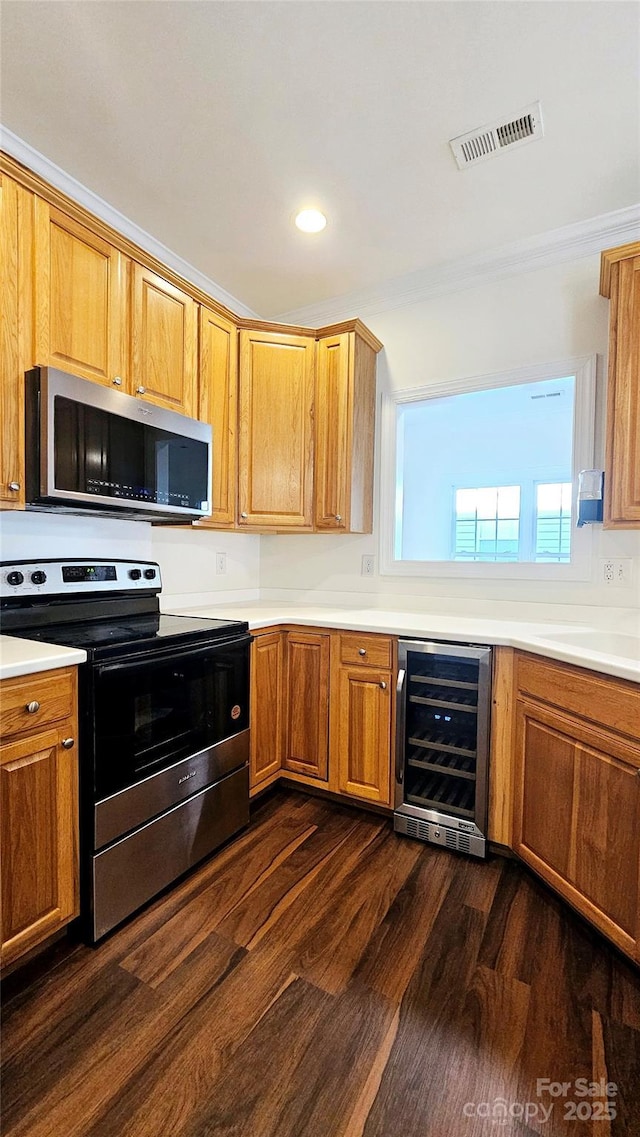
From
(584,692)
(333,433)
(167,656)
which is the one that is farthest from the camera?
(333,433)

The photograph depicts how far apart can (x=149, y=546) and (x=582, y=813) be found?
83.4 inches

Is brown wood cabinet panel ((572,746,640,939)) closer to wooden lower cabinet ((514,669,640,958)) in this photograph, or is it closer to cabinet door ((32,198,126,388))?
wooden lower cabinet ((514,669,640,958))

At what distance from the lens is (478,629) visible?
6.68ft

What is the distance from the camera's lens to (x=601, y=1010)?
4.28 ft

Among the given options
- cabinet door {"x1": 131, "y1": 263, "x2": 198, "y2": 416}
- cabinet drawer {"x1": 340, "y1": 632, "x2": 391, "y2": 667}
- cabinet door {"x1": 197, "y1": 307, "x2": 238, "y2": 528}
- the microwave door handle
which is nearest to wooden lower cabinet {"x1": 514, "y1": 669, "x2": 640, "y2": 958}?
the microwave door handle

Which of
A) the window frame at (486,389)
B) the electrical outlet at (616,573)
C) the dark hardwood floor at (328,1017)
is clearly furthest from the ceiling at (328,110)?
the dark hardwood floor at (328,1017)

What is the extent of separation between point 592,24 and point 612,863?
2445 mm

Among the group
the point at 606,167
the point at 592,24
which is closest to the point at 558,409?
the point at 606,167

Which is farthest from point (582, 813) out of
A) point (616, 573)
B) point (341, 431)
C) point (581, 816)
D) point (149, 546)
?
point (149, 546)

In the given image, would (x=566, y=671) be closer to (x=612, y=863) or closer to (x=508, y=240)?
(x=612, y=863)

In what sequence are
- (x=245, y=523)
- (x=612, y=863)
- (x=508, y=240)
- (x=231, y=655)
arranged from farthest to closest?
(x=245, y=523), (x=508, y=240), (x=231, y=655), (x=612, y=863)

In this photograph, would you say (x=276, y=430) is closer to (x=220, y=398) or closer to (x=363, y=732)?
(x=220, y=398)

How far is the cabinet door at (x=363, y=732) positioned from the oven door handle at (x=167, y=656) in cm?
55

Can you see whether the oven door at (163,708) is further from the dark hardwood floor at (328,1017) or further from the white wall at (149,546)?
the white wall at (149,546)
